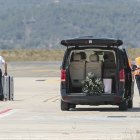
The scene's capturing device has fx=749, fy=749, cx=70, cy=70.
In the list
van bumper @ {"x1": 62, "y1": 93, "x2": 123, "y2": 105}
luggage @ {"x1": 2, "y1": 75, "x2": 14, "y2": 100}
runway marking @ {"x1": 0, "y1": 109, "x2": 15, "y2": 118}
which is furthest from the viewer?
luggage @ {"x1": 2, "y1": 75, "x2": 14, "y2": 100}

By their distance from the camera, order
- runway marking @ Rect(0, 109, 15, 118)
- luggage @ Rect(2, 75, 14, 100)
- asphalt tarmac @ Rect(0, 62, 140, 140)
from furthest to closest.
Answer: luggage @ Rect(2, 75, 14, 100), runway marking @ Rect(0, 109, 15, 118), asphalt tarmac @ Rect(0, 62, 140, 140)

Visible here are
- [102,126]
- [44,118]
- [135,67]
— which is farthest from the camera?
[135,67]

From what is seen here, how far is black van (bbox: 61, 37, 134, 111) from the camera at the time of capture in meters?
19.1

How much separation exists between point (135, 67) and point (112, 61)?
4.25 feet

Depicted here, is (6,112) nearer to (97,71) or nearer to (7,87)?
(97,71)

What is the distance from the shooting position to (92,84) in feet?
63.2

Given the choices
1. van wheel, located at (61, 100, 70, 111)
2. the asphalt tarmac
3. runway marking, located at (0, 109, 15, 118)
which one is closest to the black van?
van wheel, located at (61, 100, 70, 111)

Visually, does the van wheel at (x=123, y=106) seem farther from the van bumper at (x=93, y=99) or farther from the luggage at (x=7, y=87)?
the luggage at (x=7, y=87)

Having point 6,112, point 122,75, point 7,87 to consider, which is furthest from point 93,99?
point 7,87

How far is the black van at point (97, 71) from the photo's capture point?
62.8 ft

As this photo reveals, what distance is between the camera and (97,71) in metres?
19.8

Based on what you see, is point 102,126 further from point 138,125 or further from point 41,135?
point 41,135

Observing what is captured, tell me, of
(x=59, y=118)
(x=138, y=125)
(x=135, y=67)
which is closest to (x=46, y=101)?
(x=135, y=67)

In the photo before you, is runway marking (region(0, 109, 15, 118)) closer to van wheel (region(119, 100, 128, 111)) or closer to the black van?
the black van
